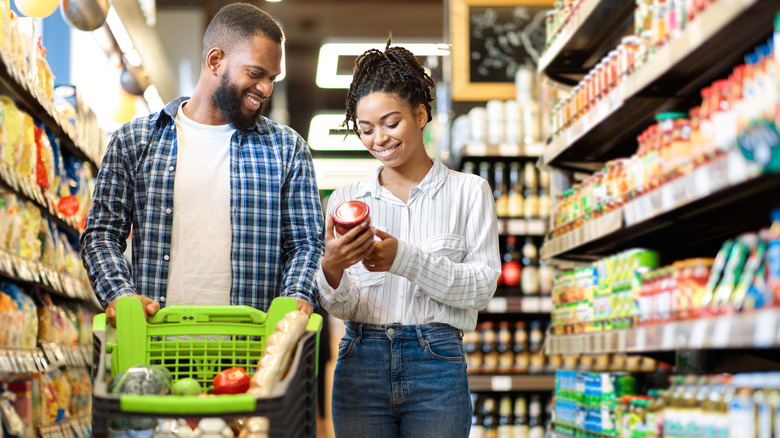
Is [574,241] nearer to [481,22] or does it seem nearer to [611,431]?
[611,431]

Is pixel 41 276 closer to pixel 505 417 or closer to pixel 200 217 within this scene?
pixel 200 217

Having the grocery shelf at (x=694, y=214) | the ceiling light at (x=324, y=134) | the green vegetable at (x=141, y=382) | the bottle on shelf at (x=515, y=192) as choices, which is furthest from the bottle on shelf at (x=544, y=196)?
the ceiling light at (x=324, y=134)

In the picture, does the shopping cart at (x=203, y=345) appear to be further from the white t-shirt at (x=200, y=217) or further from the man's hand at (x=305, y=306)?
the white t-shirt at (x=200, y=217)

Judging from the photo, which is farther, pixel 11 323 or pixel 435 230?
pixel 11 323

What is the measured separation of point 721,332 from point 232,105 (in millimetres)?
1513

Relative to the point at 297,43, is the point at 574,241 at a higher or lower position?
lower

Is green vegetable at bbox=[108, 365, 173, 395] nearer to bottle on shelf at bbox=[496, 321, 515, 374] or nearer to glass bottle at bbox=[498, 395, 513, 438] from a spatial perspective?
bottle on shelf at bbox=[496, 321, 515, 374]

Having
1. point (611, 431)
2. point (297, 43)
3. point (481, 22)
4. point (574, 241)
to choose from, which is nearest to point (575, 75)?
point (574, 241)

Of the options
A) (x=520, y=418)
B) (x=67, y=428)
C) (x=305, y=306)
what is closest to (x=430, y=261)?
(x=305, y=306)

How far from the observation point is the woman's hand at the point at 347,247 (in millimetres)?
2020

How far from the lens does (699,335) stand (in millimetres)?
2158

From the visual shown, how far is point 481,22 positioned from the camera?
23.5 feet

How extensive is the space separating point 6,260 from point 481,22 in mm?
4951

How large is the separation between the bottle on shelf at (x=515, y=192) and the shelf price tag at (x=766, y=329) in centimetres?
422
